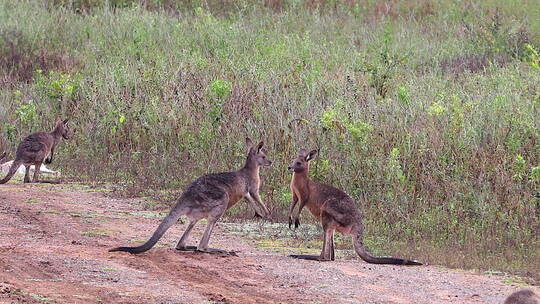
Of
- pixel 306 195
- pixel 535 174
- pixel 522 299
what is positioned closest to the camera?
pixel 522 299

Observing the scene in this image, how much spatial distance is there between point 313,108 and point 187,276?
681 centimetres

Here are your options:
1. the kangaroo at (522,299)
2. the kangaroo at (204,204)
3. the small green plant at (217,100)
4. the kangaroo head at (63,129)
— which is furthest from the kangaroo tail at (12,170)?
the kangaroo at (522,299)

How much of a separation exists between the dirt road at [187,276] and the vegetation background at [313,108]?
1145 mm

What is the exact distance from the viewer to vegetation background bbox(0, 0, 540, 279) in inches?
474

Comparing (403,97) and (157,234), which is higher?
(403,97)

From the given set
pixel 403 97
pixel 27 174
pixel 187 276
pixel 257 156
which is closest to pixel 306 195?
pixel 257 156

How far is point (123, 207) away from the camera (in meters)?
13.4

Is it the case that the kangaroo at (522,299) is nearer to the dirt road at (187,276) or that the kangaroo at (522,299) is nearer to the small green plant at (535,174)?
the dirt road at (187,276)

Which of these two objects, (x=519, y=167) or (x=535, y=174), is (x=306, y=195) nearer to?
(x=535, y=174)

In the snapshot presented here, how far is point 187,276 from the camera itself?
901 centimetres

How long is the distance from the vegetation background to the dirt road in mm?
1145

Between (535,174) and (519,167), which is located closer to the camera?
(535,174)

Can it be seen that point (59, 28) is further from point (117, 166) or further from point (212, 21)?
point (117, 166)

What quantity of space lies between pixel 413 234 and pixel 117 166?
5.57m
